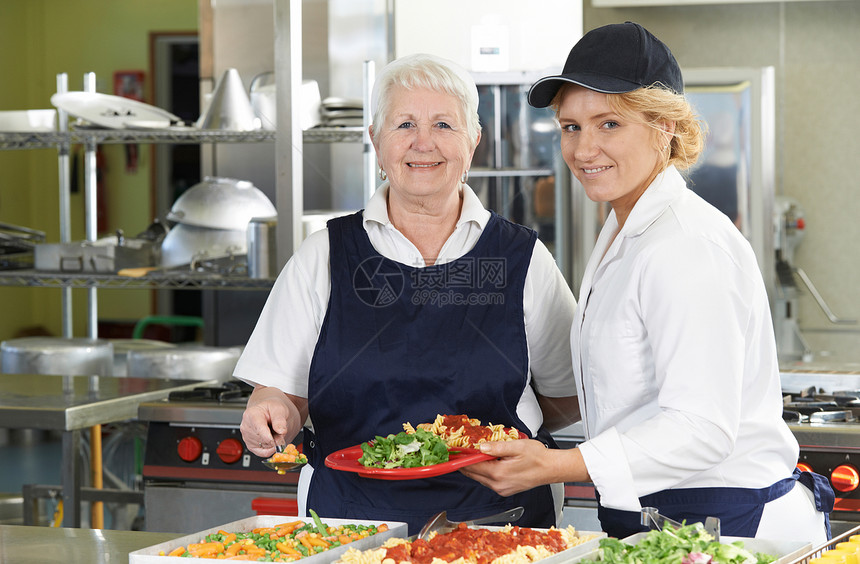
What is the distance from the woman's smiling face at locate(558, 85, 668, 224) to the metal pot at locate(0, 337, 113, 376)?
219 centimetres

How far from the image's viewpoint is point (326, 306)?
1.69 metres

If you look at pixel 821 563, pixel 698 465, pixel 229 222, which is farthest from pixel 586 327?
pixel 229 222

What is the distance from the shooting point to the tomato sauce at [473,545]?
1.17 m

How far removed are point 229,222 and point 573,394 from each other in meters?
1.71

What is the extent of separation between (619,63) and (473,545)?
66 cm

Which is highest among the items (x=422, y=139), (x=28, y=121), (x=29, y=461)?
(x=28, y=121)

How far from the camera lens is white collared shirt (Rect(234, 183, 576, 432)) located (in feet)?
5.54

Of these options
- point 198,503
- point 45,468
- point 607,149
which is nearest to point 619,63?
point 607,149

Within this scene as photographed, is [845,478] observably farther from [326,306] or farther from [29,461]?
[29,461]

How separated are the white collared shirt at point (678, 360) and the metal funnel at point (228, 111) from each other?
77.1 inches

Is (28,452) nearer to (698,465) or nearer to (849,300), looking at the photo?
(849,300)

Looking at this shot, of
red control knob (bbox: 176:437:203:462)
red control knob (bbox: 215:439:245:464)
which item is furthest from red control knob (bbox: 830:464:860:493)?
red control knob (bbox: 176:437:203:462)

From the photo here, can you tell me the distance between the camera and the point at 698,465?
50.2 inches

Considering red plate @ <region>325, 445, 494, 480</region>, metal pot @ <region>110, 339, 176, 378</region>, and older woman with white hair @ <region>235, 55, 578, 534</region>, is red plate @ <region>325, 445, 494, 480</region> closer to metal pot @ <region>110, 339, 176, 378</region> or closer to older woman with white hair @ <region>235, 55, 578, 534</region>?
older woman with white hair @ <region>235, 55, 578, 534</region>
